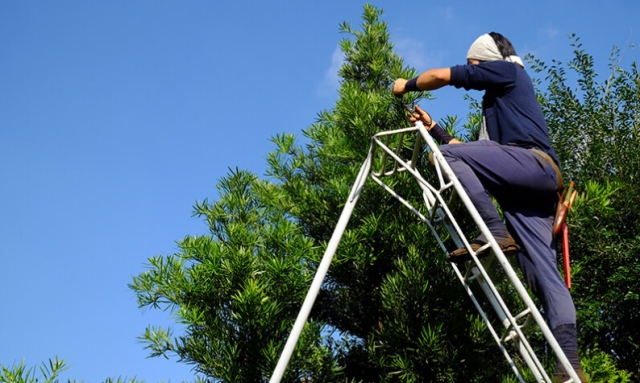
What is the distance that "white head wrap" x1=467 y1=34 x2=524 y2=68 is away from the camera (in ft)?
11.9

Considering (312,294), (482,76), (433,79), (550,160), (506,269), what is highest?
(433,79)

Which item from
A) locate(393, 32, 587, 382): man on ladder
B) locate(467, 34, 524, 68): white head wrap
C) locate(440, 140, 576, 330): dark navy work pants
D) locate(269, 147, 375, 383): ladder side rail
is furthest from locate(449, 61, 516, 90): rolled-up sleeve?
locate(269, 147, 375, 383): ladder side rail

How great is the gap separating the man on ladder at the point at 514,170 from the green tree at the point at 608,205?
4.84 m

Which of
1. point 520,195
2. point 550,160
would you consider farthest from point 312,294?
point 550,160

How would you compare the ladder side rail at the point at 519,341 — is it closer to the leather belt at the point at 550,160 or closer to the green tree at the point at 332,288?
the leather belt at the point at 550,160

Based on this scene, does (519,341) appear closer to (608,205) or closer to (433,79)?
(433,79)

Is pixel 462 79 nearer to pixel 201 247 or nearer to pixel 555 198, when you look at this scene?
pixel 555 198

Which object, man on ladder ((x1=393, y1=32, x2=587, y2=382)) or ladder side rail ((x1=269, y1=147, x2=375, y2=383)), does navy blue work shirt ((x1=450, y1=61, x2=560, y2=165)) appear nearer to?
man on ladder ((x1=393, y1=32, x2=587, y2=382))

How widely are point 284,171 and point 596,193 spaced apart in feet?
9.55

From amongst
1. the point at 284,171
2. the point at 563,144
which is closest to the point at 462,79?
the point at 284,171

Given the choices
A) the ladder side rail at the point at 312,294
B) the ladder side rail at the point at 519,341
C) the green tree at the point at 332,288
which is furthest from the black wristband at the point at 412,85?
the green tree at the point at 332,288

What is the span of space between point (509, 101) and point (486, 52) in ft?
1.17

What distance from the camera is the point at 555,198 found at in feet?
11.1

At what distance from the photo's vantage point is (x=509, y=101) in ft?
11.3
